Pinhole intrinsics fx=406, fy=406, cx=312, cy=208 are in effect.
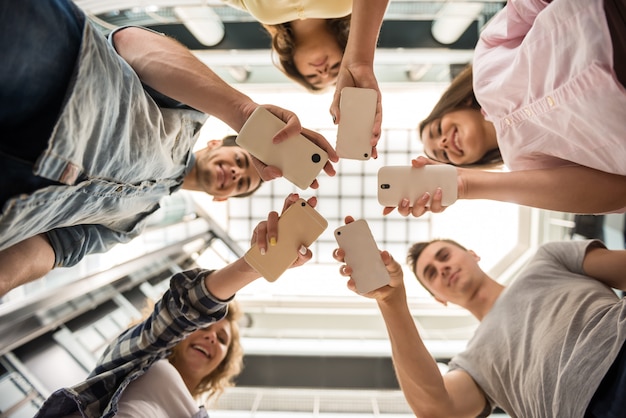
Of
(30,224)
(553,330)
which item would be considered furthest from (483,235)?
(30,224)

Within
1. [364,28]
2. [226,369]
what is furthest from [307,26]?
[226,369]

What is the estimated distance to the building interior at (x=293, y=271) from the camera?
2316 millimetres

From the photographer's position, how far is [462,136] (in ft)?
6.89

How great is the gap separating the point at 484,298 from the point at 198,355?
5.66ft

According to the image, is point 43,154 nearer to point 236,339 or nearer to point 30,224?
point 30,224

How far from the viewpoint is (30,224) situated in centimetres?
106

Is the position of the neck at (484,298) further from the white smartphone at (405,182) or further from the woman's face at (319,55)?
the woman's face at (319,55)

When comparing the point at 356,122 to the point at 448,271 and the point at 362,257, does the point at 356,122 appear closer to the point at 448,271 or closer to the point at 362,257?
the point at 362,257

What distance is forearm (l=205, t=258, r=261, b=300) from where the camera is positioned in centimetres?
175

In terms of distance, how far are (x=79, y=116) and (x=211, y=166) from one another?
1257 millimetres

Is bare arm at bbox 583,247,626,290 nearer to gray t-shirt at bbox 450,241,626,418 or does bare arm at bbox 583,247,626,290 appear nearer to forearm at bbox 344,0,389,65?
gray t-shirt at bbox 450,241,626,418

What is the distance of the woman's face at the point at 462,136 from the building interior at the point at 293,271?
43.0 inches

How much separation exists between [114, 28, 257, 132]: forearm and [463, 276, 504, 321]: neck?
1.93 meters

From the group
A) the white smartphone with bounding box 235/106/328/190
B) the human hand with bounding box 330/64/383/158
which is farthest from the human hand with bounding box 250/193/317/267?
the human hand with bounding box 330/64/383/158
